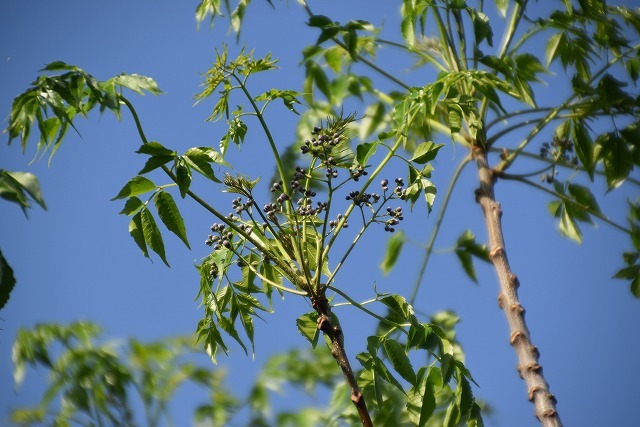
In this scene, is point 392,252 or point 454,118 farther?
point 392,252

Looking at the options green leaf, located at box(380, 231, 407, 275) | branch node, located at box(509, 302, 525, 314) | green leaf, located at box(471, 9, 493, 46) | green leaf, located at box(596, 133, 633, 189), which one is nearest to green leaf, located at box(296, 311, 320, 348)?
branch node, located at box(509, 302, 525, 314)

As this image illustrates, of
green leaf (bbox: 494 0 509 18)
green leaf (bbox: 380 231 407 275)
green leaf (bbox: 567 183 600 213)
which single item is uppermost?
green leaf (bbox: 494 0 509 18)

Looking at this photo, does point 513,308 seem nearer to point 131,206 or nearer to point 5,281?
point 131,206

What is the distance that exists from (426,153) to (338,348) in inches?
23.1

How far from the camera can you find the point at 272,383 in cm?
221

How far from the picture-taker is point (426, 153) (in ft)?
7.90

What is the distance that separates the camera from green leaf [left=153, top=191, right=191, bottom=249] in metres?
2.23

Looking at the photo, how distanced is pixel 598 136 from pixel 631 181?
29 centimetres

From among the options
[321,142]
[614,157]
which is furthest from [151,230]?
[614,157]

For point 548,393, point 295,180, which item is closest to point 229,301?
point 295,180

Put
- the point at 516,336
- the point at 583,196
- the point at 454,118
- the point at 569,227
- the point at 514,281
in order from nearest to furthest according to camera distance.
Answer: the point at 454,118 < the point at 516,336 < the point at 514,281 < the point at 583,196 < the point at 569,227

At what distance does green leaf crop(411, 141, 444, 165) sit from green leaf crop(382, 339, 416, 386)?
0.49 meters

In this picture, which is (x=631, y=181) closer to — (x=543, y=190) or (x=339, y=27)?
(x=543, y=190)

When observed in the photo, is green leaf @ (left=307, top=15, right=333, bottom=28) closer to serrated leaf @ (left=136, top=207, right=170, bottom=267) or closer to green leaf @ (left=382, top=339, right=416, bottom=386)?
serrated leaf @ (left=136, top=207, right=170, bottom=267)
